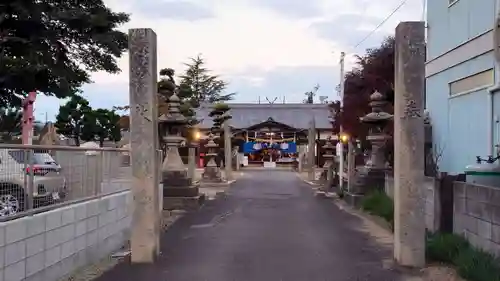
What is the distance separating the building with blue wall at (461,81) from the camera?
14.3 m

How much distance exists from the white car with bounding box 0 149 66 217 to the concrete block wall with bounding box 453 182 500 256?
5.73 metres

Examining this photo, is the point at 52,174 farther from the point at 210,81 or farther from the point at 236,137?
the point at 210,81

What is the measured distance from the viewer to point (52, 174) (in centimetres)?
831

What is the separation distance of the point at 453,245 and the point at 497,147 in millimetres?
4663

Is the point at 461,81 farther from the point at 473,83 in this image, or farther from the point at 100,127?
the point at 100,127

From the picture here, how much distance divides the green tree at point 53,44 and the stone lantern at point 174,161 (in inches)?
114

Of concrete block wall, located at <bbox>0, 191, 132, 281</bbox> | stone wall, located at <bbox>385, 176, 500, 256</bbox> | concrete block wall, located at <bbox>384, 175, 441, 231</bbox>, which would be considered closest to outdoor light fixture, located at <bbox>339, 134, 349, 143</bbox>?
concrete block wall, located at <bbox>384, 175, 441, 231</bbox>

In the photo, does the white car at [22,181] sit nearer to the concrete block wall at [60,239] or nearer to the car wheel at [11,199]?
the car wheel at [11,199]

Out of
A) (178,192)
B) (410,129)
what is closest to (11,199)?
(410,129)

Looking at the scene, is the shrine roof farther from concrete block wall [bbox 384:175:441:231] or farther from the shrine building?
concrete block wall [bbox 384:175:441:231]

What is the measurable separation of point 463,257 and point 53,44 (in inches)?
489

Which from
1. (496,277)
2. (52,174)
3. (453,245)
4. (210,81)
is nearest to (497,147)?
(453,245)

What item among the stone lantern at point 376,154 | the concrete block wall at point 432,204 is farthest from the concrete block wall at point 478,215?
the stone lantern at point 376,154

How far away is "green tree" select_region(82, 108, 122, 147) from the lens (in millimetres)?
42125
